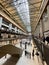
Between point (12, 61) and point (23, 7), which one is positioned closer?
point (12, 61)

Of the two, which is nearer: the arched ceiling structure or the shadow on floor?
the shadow on floor

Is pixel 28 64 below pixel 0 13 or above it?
below

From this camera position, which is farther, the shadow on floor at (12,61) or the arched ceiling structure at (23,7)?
the arched ceiling structure at (23,7)

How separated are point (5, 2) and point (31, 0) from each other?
1087 millimetres

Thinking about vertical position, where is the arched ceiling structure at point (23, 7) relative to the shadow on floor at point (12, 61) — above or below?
above

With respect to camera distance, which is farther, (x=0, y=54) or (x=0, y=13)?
(x=0, y=13)

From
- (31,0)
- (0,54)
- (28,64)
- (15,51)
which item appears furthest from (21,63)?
(31,0)

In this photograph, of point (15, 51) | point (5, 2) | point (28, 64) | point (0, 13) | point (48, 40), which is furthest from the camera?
point (0, 13)

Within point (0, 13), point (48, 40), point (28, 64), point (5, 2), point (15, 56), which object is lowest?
point (28, 64)

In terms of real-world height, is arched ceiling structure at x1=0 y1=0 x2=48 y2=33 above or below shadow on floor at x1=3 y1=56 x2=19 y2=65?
above

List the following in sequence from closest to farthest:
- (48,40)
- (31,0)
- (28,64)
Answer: (48,40) < (28,64) < (31,0)

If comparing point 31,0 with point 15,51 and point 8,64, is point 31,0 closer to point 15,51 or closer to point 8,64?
point 15,51

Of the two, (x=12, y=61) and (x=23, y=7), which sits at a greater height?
(x=23, y=7)

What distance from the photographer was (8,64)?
319 cm
